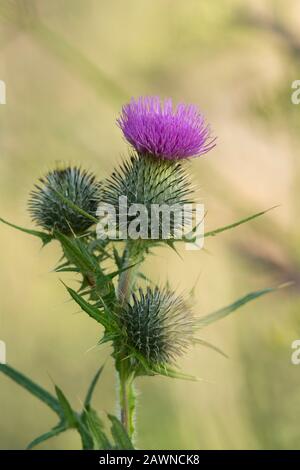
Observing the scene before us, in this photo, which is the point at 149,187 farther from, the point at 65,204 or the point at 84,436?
the point at 84,436

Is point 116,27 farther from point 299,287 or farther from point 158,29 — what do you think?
point 299,287

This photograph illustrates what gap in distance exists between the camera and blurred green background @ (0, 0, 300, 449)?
3.01m

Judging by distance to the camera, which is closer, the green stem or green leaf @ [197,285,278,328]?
the green stem

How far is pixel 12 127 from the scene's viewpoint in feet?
12.1

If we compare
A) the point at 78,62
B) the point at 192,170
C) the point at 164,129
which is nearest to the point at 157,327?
the point at 164,129

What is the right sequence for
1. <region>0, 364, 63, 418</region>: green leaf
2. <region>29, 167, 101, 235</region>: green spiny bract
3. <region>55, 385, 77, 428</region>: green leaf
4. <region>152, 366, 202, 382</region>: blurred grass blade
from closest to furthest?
<region>152, 366, 202, 382</region>: blurred grass blade
<region>55, 385, 77, 428</region>: green leaf
<region>0, 364, 63, 418</region>: green leaf
<region>29, 167, 101, 235</region>: green spiny bract

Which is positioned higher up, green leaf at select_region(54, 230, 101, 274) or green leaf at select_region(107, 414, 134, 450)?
green leaf at select_region(54, 230, 101, 274)

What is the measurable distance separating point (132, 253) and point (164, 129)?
47 centimetres

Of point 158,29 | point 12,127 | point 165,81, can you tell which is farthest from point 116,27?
point 12,127

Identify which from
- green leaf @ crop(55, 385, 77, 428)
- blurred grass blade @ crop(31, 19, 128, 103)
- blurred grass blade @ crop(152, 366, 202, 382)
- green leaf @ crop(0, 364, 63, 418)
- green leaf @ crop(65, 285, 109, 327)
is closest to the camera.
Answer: green leaf @ crop(65, 285, 109, 327)

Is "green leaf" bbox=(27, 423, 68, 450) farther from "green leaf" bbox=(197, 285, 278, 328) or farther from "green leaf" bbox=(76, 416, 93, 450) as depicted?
"green leaf" bbox=(197, 285, 278, 328)

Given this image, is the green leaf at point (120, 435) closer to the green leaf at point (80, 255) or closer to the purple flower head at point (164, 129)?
the green leaf at point (80, 255)

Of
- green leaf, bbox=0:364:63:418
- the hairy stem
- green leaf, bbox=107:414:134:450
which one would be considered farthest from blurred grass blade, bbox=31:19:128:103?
green leaf, bbox=107:414:134:450

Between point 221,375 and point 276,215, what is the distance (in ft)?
3.09
